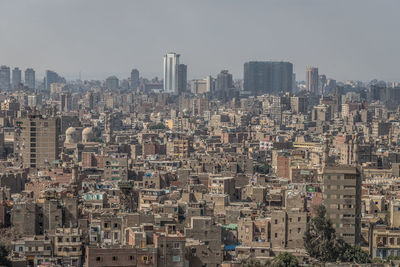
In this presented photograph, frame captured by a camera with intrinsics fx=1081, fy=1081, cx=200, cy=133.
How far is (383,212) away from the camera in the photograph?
3806 centimetres

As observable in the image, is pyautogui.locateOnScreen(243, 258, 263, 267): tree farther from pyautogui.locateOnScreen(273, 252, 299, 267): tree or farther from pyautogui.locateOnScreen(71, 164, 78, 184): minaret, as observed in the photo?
pyautogui.locateOnScreen(71, 164, 78, 184): minaret

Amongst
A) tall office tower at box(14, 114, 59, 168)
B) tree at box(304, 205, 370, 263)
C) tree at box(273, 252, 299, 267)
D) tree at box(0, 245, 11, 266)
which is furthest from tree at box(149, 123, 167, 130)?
tree at box(0, 245, 11, 266)

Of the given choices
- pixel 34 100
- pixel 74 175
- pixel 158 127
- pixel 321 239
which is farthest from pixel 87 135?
pixel 34 100

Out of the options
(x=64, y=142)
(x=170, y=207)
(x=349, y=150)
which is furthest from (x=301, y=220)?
(x=64, y=142)

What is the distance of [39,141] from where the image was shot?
56.1 meters

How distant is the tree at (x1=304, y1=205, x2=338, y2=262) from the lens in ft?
102

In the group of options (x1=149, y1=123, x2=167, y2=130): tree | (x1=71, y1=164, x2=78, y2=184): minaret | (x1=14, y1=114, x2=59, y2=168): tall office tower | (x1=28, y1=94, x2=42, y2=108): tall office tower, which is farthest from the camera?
(x1=28, y1=94, x2=42, y2=108): tall office tower

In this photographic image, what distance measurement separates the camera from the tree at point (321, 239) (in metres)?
31.0

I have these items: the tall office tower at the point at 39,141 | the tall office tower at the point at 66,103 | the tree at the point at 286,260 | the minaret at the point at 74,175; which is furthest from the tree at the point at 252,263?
the tall office tower at the point at 66,103

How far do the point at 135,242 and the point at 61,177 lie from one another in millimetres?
20257

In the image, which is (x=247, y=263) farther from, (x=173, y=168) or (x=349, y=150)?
(x=349, y=150)

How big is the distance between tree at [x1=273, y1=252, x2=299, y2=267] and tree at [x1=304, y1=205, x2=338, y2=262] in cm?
181

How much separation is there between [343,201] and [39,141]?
87.2 feet

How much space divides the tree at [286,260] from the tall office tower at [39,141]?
28.3 metres
